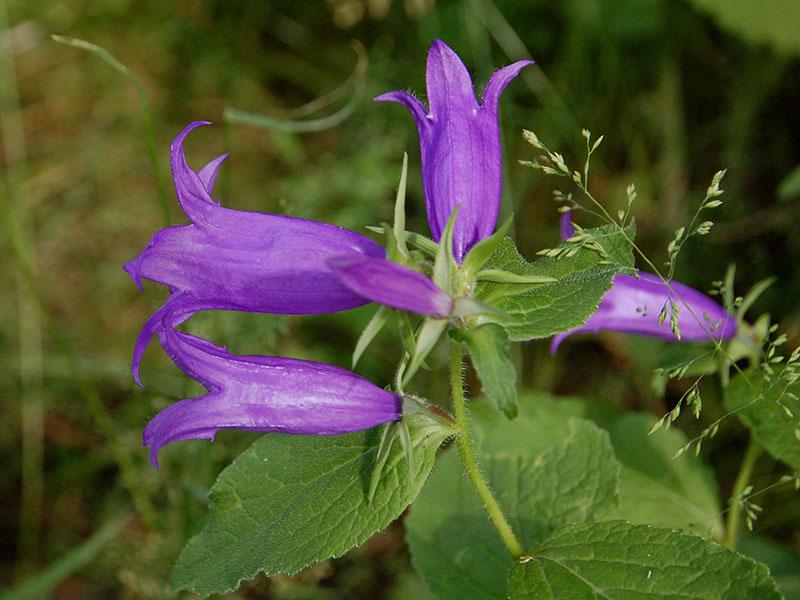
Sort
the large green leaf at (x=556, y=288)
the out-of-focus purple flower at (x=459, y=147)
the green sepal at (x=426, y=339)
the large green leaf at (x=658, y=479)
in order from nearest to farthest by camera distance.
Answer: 1. the green sepal at (x=426, y=339)
2. the large green leaf at (x=556, y=288)
3. the out-of-focus purple flower at (x=459, y=147)
4. the large green leaf at (x=658, y=479)

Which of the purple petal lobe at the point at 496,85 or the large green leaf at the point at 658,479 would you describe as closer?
the purple petal lobe at the point at 496,85

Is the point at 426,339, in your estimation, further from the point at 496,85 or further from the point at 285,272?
the point at 496,85

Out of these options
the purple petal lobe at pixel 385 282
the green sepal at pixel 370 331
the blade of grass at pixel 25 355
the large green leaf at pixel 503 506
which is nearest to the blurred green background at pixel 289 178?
the blade of grass at pixel 25 355

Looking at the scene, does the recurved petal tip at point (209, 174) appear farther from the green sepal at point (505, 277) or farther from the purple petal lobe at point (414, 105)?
the green sepal at point (505, 277)

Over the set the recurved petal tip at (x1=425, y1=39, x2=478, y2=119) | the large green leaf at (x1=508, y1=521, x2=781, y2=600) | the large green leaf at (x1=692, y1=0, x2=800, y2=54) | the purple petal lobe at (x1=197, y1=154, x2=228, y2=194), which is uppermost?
the recurved petal tip at (x1=425, y1=39, x2=478, y2=119)

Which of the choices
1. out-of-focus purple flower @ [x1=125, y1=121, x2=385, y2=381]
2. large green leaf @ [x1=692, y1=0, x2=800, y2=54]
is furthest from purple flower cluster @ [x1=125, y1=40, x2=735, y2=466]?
large green leaf @ [x1=692, y1=0, x2=800, y2=54]

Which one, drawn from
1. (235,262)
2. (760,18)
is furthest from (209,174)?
(760,18)

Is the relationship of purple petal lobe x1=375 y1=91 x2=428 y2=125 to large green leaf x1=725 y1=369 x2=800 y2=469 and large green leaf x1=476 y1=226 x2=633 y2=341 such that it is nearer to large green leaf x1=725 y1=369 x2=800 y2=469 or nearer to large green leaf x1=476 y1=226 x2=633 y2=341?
large green leaf x1=476 y1=226 x2=633 y2=341
